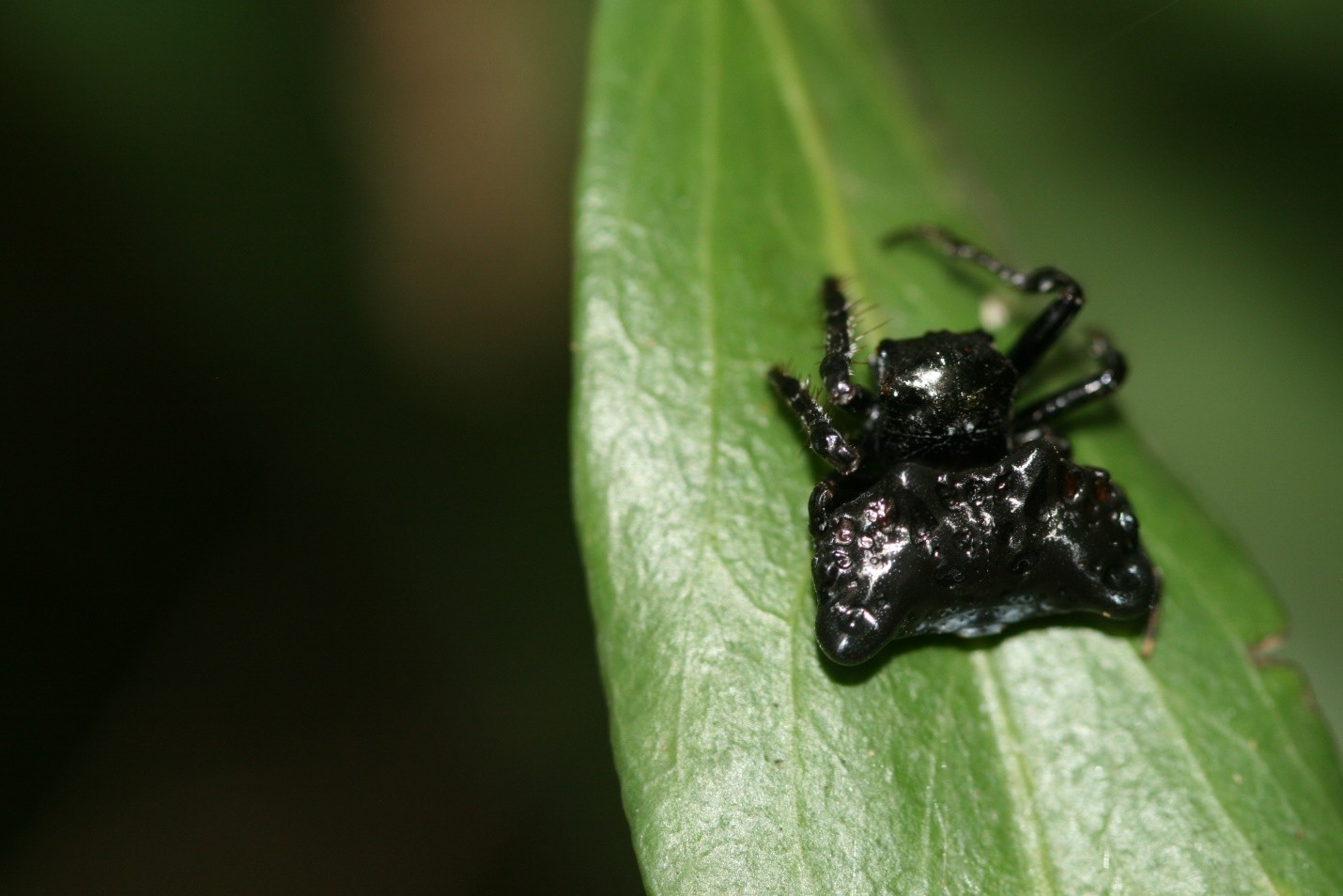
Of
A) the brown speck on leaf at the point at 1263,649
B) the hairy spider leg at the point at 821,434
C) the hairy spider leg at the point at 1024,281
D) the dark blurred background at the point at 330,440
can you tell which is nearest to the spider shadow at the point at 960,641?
the brown speck on leaf at the point at 1263,649

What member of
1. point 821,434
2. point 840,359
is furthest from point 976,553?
point 840,359

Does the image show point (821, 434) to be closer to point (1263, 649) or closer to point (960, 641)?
point (960, 641)

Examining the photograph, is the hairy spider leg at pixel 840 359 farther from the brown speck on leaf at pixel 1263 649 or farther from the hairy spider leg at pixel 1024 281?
the brown speck on leaf at pixel 1263 649

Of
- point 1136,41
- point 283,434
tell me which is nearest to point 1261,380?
point 1136,41

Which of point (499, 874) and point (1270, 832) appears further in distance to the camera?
point (499, 874)

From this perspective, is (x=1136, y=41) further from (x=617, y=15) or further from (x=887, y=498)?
(x=887, y=498)
